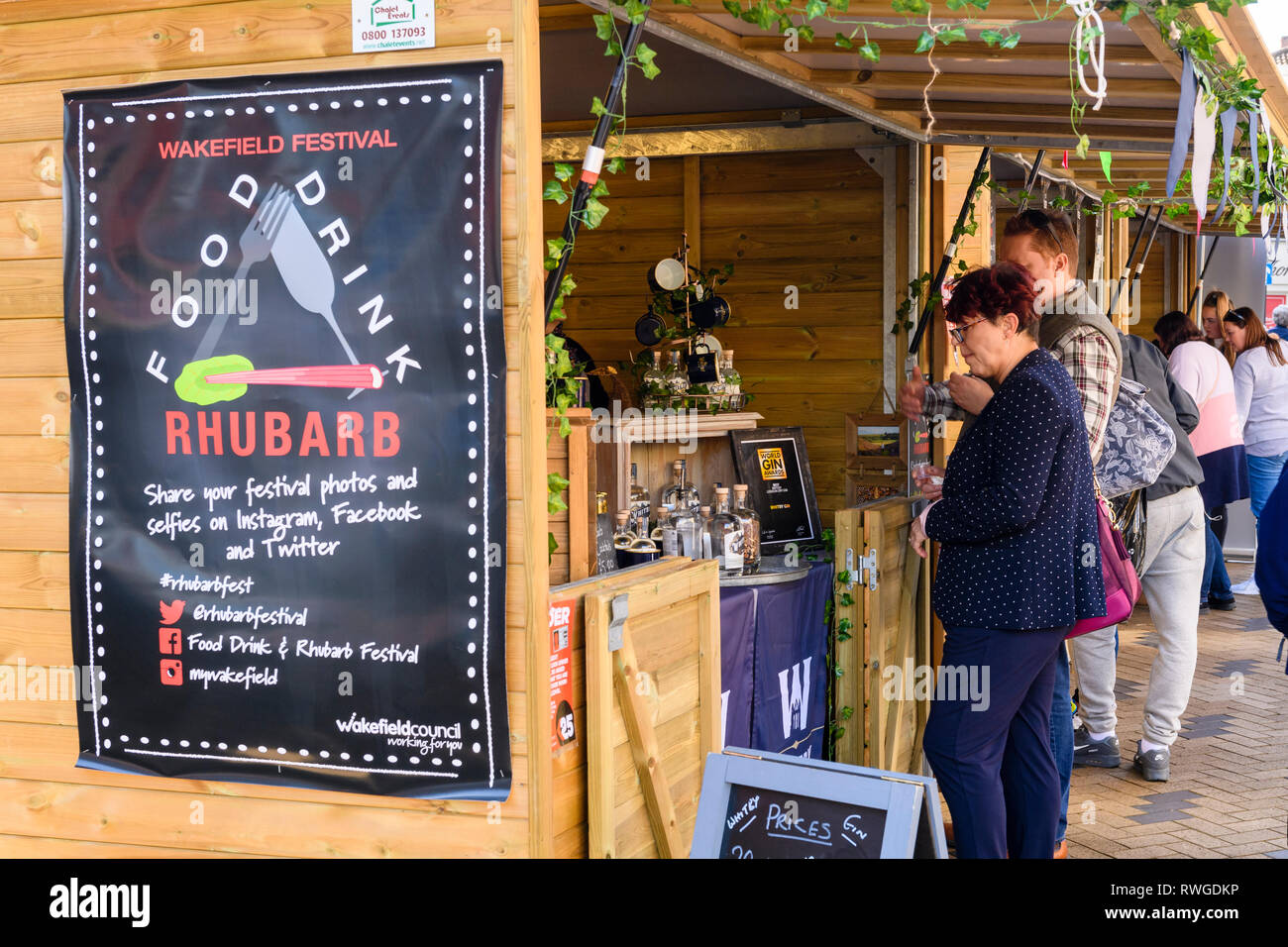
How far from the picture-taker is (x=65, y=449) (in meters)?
2.78

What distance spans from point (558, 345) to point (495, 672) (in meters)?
0.68

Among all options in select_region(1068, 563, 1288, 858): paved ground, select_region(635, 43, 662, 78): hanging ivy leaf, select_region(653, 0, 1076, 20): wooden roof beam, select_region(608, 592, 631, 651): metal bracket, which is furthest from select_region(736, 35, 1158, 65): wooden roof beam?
select_region(1068, 563, 1288, 858): paved ground

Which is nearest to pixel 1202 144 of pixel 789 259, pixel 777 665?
pixel 777 665

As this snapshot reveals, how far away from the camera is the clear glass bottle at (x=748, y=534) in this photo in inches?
164

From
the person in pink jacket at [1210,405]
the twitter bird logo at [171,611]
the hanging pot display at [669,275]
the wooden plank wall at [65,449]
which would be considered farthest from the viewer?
the person in pink jacket at [1210,405]

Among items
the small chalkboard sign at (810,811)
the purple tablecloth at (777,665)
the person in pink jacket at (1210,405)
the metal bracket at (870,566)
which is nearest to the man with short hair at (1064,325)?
the metal bracket at (870,566)

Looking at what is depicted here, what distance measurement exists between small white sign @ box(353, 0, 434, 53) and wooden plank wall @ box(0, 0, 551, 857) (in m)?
0.02

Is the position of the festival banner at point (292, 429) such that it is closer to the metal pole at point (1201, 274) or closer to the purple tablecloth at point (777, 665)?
the purple tablecloth at point (777, 665)

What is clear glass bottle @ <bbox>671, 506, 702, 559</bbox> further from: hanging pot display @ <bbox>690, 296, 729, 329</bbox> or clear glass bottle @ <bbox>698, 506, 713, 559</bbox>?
hanging pot display @ <bbox>690, 296, 729, 329</bbox>

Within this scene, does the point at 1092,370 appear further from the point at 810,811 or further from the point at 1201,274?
the point at 1201,274

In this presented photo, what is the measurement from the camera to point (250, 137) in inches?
101

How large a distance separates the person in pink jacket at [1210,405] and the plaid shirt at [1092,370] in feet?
14.0
